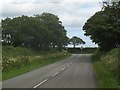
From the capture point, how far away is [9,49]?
5684 centimetres

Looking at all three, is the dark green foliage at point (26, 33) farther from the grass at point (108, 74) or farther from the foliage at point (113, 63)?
the grass at point (108, 74)

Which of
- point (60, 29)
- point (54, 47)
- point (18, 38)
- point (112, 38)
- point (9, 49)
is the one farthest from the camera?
point (54, 47)

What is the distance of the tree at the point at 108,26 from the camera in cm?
2627

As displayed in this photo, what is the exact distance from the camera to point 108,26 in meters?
44.4

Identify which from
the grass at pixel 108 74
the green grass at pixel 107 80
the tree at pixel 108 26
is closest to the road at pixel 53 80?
the green grass at pixel 107 80

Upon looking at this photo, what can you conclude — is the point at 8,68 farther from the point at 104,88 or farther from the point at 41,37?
the point at 41,37

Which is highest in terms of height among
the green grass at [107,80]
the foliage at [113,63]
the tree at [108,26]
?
the tree at [108,26]

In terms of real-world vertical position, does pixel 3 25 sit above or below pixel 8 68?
above

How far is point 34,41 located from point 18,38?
4.32 m

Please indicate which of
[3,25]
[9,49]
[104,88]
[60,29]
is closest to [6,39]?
[3,25]

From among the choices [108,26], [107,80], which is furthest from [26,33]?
[107,80]

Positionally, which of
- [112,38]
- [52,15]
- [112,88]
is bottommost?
[112,88]

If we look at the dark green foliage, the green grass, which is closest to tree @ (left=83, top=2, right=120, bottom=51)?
the green grass

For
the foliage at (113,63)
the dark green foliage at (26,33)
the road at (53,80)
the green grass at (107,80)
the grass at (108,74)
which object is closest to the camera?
the road at (53,80)
